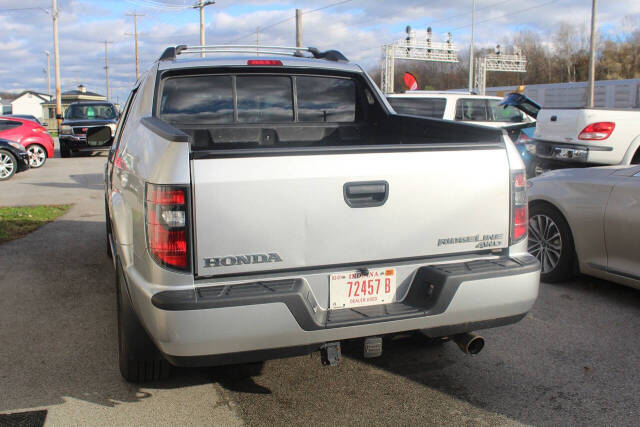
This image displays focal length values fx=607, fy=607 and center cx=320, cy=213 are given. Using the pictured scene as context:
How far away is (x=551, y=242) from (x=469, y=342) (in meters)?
2.55

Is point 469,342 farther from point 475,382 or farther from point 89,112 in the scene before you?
point 89,112

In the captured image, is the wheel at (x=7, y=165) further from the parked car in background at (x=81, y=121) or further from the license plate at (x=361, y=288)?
the license plate at (x=361, y=288)

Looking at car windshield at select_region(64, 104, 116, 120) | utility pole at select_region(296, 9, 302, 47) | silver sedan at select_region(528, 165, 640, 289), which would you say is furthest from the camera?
utility pole at select_region(296, 9, 302, 47)

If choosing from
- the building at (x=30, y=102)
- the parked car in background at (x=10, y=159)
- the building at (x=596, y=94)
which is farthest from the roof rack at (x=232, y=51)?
the building at (x=30, y=102)

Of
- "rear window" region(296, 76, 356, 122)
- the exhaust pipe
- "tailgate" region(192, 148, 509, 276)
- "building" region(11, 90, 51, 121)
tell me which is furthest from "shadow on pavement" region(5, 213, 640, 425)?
"building" region(11, 90, 51, 121)

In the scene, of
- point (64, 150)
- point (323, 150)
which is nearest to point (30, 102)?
point (64, 150)

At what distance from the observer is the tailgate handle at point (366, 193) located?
2.83m

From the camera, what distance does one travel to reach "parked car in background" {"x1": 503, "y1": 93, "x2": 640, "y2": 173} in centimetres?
971

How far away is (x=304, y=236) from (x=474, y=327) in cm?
105

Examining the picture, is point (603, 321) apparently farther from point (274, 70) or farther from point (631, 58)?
point (631, 58)

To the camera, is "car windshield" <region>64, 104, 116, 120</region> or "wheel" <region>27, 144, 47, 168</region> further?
"car windshield" <region>64, 104, 116, 120</region>

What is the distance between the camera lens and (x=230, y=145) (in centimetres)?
445

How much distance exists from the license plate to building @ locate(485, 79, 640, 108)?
2939 centimetres

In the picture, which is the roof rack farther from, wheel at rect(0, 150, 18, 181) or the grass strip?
wheel at rect(0, 150, 18, 181)
